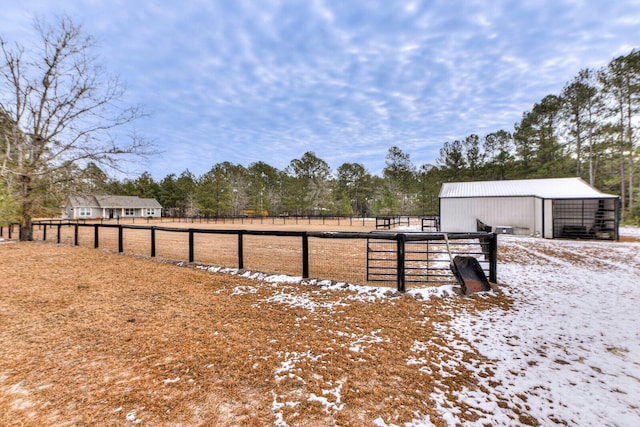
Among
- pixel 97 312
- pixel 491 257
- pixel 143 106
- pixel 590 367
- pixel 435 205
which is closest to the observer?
pixel 590 367

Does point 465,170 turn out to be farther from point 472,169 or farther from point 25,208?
point 25,208

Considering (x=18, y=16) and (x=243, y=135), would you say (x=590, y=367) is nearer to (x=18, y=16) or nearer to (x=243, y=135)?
(x=18, y=16)

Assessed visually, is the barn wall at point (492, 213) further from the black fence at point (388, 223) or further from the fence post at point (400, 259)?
the fence post at point (400, 259)

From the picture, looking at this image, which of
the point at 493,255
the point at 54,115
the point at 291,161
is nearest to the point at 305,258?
the point at 493,255

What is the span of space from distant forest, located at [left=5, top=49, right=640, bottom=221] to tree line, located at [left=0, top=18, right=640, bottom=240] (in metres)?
0.11

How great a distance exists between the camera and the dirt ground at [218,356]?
1.74m

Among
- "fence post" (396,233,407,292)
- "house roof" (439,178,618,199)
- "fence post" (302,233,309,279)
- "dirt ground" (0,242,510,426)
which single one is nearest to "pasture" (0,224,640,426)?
"dirt ground" (0,242,510,426)

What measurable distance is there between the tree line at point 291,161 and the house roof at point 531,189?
8985 millimetres

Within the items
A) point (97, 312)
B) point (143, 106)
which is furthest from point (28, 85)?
point (97, 312)

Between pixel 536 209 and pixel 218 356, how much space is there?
19553 mm

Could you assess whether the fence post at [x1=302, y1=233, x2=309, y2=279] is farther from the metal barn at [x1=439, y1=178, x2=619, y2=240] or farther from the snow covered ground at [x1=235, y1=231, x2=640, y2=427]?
the metal barn at [x1=439, y1=178, x2=619, y2=240]

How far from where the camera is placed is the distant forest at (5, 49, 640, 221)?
22141 millimetres

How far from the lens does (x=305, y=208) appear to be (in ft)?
165

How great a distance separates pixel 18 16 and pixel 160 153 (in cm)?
632
